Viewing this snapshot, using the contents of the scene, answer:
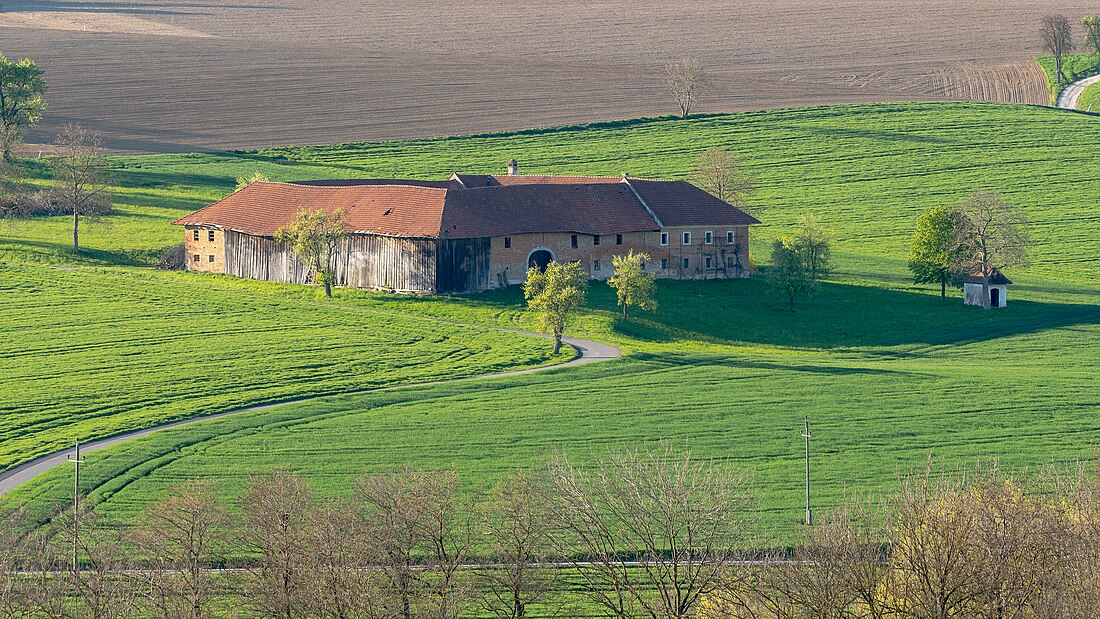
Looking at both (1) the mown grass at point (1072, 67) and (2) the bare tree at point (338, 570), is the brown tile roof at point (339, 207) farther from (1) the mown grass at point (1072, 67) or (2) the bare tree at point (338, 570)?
(1) the mown grass at point (1072, 67)

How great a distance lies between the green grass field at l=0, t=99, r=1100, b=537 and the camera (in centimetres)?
5572

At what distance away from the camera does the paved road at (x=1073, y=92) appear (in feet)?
488

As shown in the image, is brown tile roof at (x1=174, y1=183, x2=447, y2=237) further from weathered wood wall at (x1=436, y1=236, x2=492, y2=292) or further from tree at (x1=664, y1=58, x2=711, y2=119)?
tree at (x1=664, y1=58, x2=711, y2=119)

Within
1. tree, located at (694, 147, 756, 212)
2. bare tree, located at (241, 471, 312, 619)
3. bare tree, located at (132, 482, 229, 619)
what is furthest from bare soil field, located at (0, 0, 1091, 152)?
bare tree, located at (241, 471, 312, 619)

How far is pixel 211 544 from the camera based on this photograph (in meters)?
43.2

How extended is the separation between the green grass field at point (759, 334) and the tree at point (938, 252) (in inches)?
57.0

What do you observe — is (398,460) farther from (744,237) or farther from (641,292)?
(744,237)

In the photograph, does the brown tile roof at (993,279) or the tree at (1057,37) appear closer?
the brown tile roof at (993,279)

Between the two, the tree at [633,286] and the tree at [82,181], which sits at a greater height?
the tree at [82,181]

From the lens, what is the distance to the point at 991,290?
87.8m

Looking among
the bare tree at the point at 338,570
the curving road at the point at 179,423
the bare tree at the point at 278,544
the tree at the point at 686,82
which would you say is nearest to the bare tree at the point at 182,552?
the bare tree at the point at 278,544

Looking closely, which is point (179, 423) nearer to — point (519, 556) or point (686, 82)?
point (519, 556)

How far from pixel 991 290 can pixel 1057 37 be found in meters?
77.8

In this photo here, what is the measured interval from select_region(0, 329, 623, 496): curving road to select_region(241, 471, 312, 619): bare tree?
1390 cm
